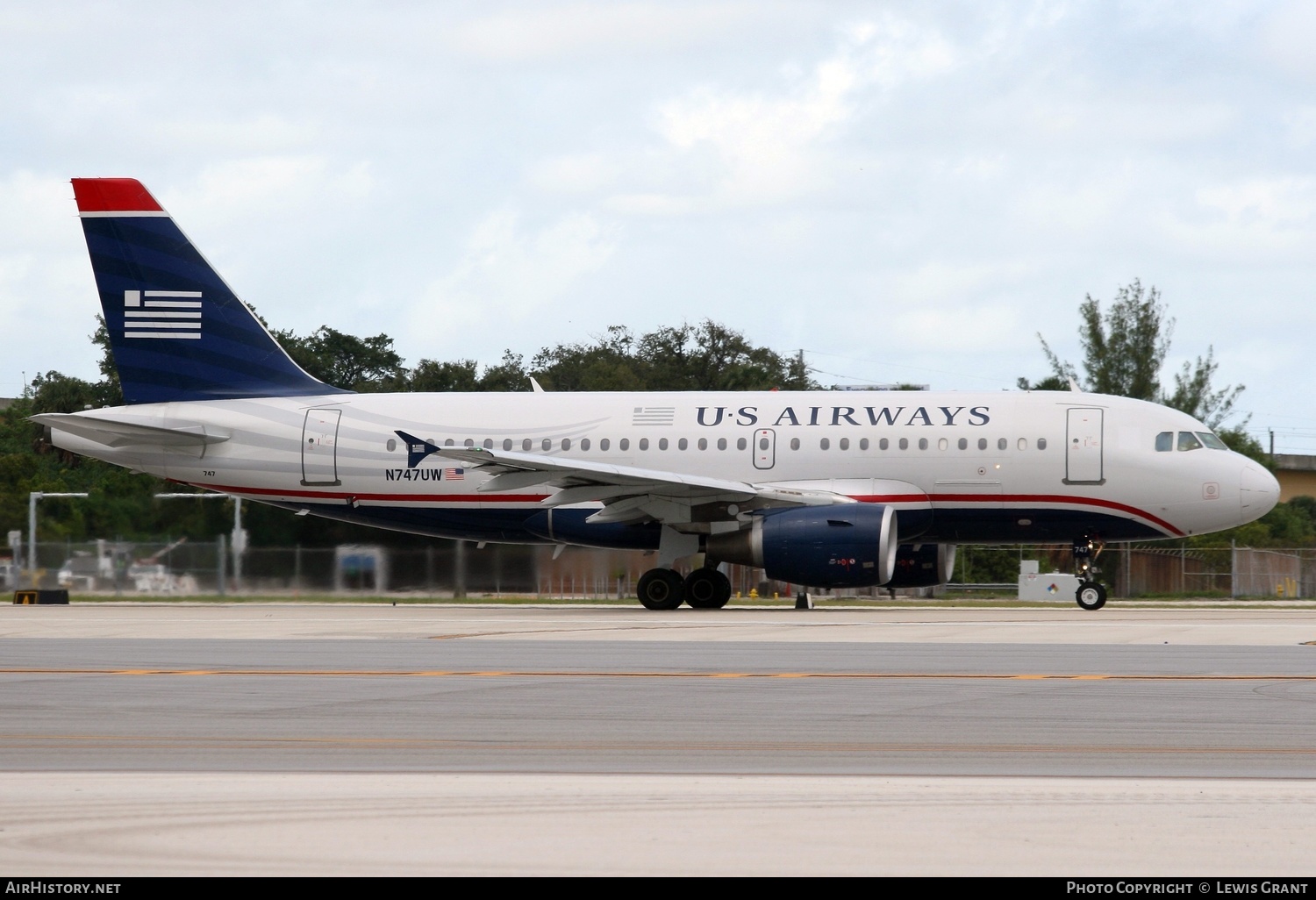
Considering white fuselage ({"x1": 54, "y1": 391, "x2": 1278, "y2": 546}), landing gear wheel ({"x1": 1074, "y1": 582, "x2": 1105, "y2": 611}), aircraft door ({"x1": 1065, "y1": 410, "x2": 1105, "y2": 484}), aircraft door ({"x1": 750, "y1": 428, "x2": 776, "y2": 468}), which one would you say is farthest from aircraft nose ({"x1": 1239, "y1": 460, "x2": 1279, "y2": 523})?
aircraft door ({"x1": 750, "y1": 428, "x2": 776, "y2": 468})

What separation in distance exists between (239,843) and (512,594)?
83.6 feet

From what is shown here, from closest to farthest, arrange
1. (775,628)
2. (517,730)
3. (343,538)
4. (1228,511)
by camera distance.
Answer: (517,730), (775,628), (1228,511), (343,538)

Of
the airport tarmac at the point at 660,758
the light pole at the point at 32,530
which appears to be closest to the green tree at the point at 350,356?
the light pole at the point at 32,530

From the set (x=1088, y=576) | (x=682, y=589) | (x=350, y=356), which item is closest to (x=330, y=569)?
(x=682, y=589)

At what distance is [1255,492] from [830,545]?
7.17m

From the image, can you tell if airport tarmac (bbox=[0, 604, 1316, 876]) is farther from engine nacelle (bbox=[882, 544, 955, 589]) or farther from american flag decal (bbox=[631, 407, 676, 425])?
american flag decal (bbox=[631, 407, 676, 425])

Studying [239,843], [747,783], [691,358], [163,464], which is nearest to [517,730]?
[747,783]

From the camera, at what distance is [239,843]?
20.2 ft

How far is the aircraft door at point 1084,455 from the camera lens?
2636 cm

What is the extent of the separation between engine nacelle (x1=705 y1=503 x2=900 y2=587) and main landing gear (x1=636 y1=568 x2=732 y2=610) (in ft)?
5.87

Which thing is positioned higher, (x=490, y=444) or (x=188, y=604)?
(x=490, y=444)

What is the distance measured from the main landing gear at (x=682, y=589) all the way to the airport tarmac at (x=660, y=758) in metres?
9.56

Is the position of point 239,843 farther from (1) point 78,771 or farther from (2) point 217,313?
(2) point 217,313

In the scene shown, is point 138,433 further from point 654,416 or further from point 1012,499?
point 1012,499
